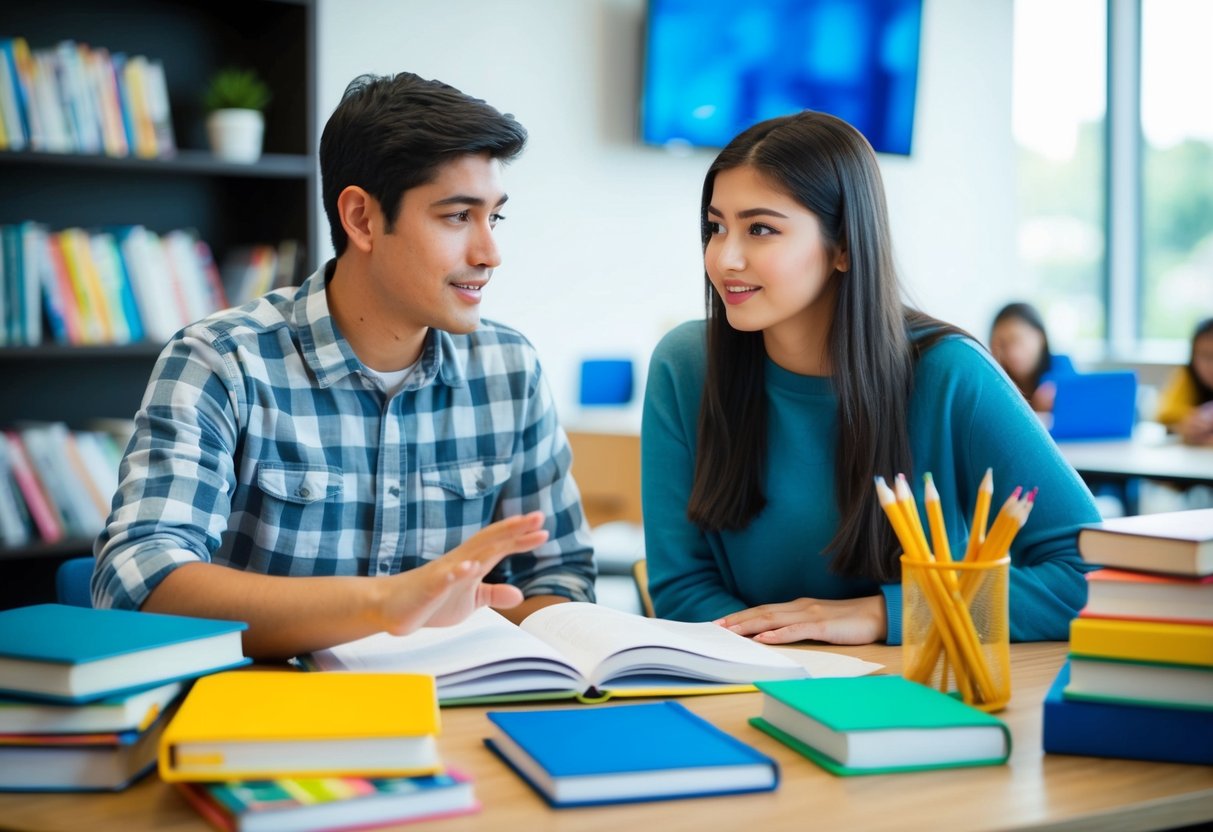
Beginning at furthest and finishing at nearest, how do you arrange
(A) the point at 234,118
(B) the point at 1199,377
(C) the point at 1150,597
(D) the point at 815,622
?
(B) the point at 1199,377 → (A) the point at 234,118 → (D) the point at 815,622 → (C) the point at 1150,597

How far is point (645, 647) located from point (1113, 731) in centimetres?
41

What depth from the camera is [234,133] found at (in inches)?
121

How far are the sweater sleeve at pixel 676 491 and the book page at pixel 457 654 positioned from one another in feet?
1.45

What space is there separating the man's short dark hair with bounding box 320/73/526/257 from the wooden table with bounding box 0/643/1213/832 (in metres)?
0.88

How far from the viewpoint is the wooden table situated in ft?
2.92

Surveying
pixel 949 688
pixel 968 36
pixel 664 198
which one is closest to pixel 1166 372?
pixel 968 36

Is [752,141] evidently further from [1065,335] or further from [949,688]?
[1065,335]

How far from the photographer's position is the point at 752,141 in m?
1.69

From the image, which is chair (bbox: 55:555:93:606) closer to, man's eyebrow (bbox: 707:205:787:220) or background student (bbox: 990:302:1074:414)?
man's eyebrow (bbox: 707:205:787:220)

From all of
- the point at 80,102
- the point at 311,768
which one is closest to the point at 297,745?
the point at 311,768

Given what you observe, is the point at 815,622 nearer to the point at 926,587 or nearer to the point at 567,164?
the point at 926,587

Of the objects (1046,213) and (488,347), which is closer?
(488,347)

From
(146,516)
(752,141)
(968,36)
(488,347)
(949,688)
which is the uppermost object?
(968,36)

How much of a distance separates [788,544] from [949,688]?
0.53 m
